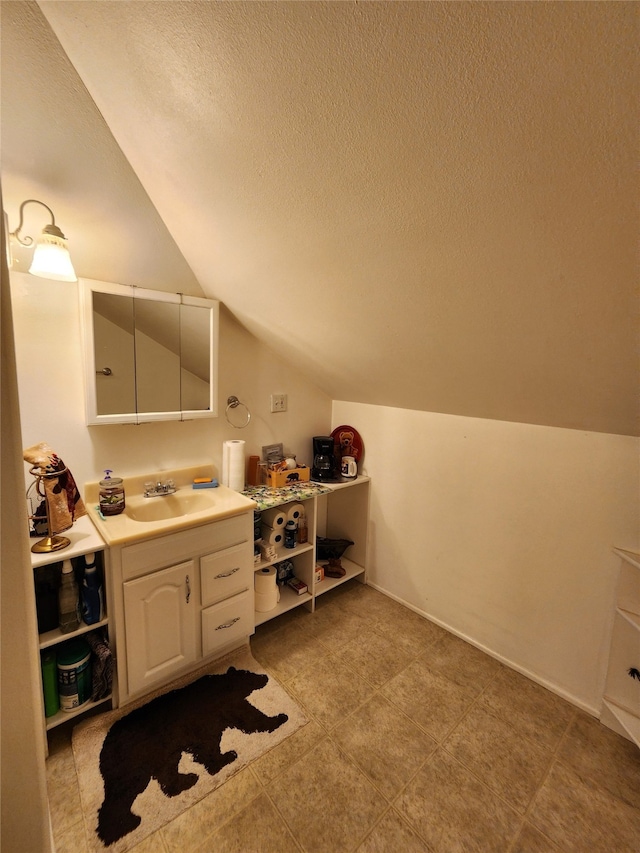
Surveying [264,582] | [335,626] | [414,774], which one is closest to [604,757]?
A: [414,774]

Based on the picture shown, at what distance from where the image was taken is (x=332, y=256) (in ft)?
3.72

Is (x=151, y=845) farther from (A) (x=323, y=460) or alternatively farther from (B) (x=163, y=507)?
(A) (x=323, y=460)

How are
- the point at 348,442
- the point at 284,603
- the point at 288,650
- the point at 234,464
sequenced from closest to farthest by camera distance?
the point at 288,650, the point at 234,464, the point at 284,603, the point at 348,442

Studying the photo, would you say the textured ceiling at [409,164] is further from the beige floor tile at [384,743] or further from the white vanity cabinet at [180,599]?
the beige floor tile at [384,743]

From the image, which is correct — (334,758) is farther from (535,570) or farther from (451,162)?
(451,162)

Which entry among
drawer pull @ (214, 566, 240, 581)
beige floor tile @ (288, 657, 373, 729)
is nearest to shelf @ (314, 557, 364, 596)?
beige floor tile @ (288, 657, 373, 729)

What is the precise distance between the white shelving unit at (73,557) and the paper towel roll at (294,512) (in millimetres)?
924

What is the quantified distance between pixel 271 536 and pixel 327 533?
813 millimetres

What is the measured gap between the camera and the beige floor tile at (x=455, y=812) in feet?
3.43

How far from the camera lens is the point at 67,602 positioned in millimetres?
1248

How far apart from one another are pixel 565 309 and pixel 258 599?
73.4 inches

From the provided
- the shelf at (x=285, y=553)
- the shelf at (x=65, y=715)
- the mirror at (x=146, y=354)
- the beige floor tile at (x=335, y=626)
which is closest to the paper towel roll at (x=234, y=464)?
the mirror at (x=146, y=354)

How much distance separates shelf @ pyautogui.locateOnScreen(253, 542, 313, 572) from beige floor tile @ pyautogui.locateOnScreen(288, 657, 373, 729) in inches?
20.2

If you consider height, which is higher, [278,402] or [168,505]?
[278,402]
